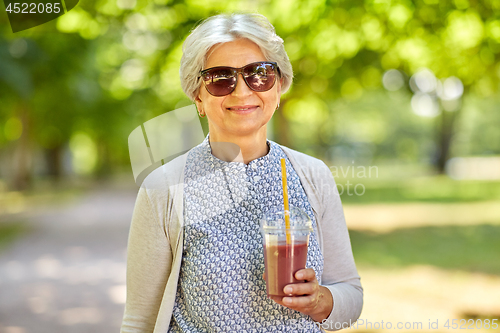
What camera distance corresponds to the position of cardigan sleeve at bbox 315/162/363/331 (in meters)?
2.11

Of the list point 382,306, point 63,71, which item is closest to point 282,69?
point 382,306

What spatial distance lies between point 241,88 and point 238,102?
5 cm

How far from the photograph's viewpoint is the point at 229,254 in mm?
1903

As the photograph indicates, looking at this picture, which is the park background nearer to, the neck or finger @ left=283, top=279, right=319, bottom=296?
the neck

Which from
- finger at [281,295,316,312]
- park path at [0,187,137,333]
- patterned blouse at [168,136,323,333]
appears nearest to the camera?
finger at [281,295,316,312]

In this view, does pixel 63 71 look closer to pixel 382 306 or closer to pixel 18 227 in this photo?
pixel 18 227

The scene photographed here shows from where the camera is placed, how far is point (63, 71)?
1784 centimetres

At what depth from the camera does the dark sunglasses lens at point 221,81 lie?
1.98m

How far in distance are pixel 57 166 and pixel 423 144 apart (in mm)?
41170

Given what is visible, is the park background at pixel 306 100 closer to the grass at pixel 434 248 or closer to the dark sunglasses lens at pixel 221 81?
the grass at pixel 434 248

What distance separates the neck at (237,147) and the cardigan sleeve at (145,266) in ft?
1.11

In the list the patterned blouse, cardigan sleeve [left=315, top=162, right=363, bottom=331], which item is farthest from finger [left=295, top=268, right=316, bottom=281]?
cardigan sleeve [left=315, top=162, right=363, bottom=331]

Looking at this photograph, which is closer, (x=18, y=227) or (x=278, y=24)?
(x=278, y=24)

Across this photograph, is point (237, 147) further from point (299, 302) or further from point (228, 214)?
point (299, 302)
